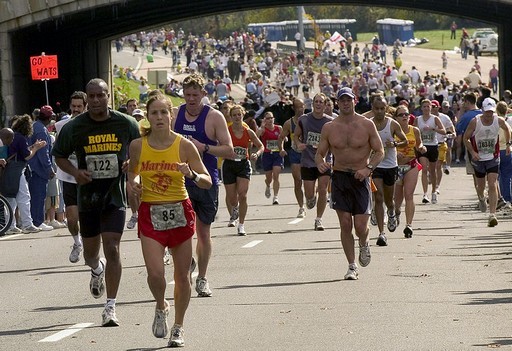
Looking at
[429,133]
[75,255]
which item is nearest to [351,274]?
[75,255]

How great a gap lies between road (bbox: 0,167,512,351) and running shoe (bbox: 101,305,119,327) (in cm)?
7

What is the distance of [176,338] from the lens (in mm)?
9867

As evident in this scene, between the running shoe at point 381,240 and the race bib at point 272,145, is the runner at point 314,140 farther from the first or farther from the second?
the race bib at point 272,145

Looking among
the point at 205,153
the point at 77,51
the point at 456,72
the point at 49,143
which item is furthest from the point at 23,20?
the point at 456,72

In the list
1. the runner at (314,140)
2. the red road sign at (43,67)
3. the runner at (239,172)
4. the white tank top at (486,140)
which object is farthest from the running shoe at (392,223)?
the red road sign at (43,67)

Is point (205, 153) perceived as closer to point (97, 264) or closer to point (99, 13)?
point (97, 264)

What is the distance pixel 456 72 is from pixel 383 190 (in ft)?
221

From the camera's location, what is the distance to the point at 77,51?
1781 inches

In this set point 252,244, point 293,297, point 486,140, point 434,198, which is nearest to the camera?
point 293,297

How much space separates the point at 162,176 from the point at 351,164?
4.99 m

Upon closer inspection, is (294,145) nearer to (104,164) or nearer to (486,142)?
(486,142)

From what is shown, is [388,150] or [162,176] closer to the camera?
[162,176]

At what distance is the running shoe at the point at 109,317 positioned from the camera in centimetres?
1098

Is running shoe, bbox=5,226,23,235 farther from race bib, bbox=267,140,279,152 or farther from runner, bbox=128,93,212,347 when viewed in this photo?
runner, bbox=128,93,212,347
